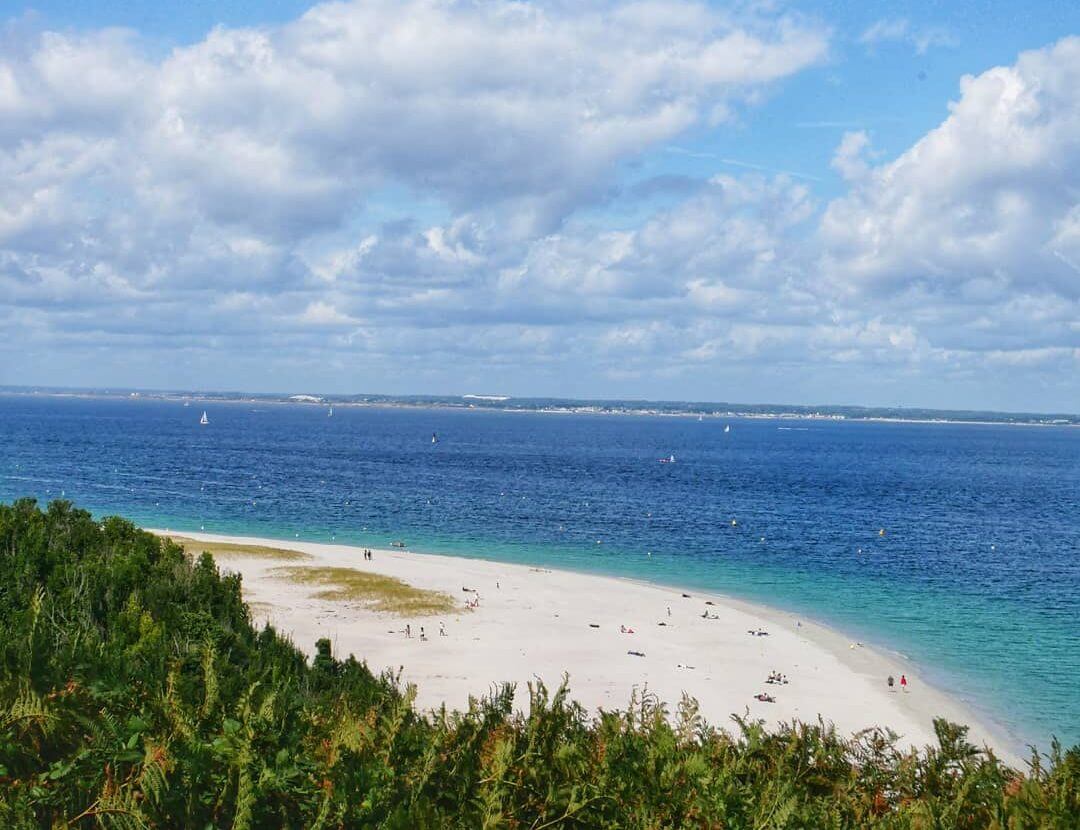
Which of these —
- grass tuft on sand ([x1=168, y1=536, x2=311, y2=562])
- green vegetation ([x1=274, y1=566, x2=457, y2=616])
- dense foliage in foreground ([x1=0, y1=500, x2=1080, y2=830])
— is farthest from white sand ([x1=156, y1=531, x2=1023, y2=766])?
dense foliage in foreground ([x1=0, y1=500, x2=1080, y2=830])

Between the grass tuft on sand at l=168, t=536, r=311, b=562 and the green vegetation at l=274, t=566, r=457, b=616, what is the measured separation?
15.5 ft

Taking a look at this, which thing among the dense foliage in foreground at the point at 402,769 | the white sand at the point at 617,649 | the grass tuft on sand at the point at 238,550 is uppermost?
the dense foliage in foreground at the point at 402,769

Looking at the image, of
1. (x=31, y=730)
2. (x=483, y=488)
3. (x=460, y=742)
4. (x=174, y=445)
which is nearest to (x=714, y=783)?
(x=460, y=742)

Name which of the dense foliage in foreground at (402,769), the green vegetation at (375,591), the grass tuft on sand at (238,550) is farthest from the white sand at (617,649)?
the dense foliage in foreground at (402,769)

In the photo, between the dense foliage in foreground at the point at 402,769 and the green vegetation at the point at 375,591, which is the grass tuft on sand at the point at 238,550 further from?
the dense foliage in foreground at the point at 402,769

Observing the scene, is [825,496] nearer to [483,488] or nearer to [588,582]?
[483,488]

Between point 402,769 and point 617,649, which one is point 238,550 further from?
point 402,769

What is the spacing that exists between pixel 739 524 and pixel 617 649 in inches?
1914

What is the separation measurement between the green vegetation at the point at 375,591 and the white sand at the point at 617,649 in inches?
38.7

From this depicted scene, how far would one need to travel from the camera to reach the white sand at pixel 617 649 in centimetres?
3631

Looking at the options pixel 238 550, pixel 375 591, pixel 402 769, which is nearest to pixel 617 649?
pixel 375 591

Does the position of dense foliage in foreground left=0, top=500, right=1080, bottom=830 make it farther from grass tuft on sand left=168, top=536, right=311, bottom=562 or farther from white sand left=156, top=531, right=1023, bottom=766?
grass tuft on sand left=168, top=536, right=311, bottom=562

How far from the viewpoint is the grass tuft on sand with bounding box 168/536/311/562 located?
63875mm

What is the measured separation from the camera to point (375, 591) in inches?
2146
